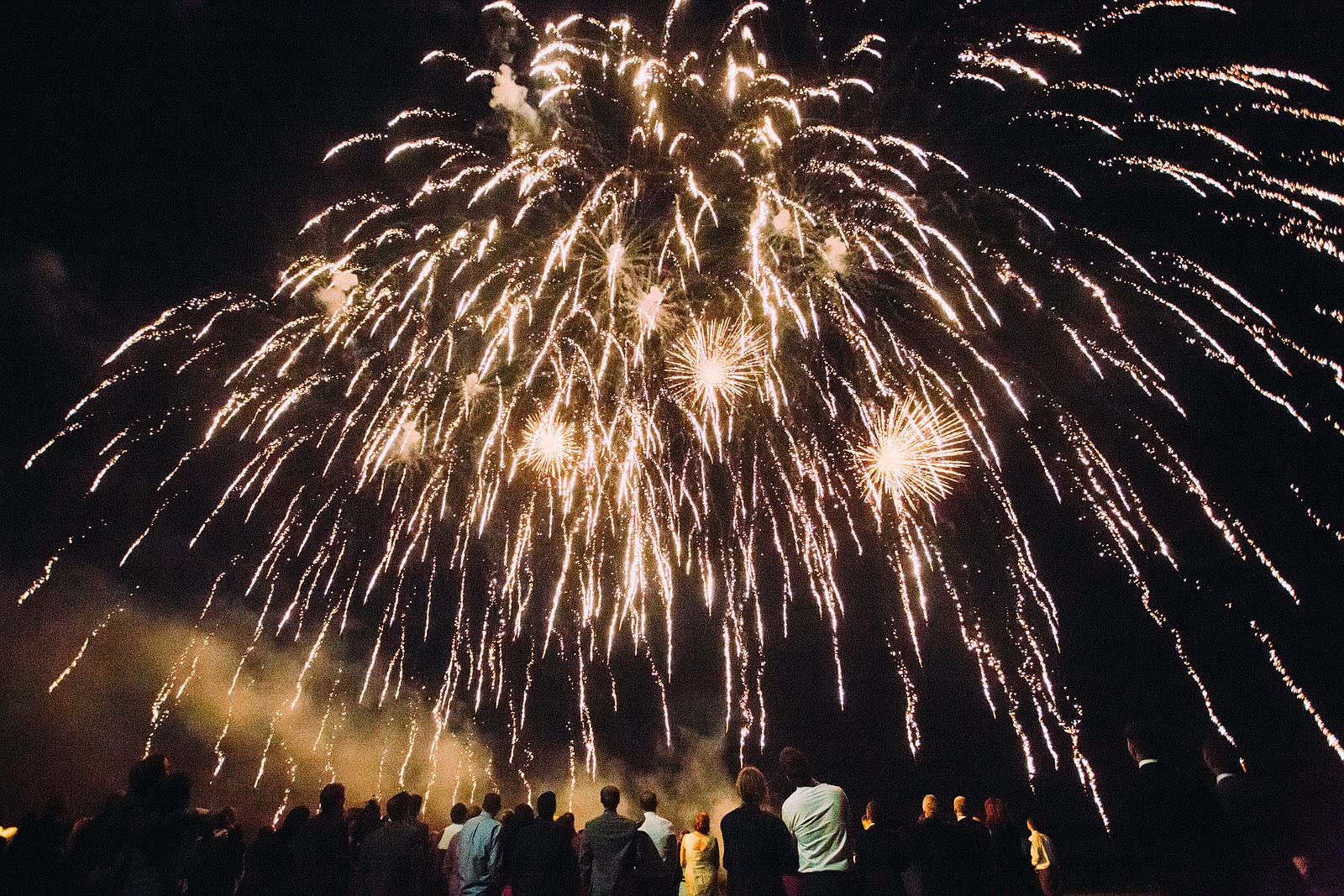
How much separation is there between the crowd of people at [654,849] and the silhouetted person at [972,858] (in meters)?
0.01

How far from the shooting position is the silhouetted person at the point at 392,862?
5.26 metres

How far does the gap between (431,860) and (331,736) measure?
575 inches

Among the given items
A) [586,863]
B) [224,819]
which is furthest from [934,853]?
[224,819]

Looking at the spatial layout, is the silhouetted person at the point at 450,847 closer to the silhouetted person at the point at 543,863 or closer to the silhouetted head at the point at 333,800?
the silhouetted person at the point at 543,863

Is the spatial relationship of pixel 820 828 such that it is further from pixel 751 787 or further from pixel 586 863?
pixel 586 863

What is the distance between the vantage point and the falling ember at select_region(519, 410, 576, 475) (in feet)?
37.5

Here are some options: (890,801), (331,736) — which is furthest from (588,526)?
(890,801)

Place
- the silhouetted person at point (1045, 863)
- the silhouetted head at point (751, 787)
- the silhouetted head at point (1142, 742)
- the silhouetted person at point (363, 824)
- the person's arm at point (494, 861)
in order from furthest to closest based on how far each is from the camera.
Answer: the silhouetted person at point (1045, 863), the silhouetted person at point (363, 824), the person's arm at point (494, 861), the silhouetted head at point (1142, 742), the silhouetted head at point (751, 787)

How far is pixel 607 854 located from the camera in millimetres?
5453

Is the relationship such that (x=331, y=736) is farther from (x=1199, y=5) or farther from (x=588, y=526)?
(x=1199, y=5)

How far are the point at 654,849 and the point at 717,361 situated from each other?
681 centimetres

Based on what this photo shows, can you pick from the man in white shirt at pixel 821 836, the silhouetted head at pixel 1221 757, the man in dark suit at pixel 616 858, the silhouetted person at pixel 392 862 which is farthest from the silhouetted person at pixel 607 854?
the silhouetted head at pixel 1221 757

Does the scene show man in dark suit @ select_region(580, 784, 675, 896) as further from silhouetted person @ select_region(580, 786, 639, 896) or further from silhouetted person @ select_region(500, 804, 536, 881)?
silhouetted person @ select_region(500, 804, 536, 881)

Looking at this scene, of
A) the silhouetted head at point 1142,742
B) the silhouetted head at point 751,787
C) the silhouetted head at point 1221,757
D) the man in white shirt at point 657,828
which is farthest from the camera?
the man in white shirt at point 657,828
